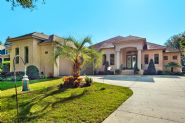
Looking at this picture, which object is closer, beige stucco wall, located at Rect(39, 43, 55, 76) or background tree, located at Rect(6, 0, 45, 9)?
background tree, located at Rect(6, 0, 45, 9)

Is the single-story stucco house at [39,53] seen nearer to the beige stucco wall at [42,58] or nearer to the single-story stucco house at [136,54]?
the beige stucco wall at [42,58]

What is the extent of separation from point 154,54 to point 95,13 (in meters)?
13.8

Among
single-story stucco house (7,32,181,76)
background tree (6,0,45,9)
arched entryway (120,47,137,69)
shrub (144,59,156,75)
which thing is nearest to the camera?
background tree (6,0,45,9)

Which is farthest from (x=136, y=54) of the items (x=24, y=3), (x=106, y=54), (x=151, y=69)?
(x=24, y=3)

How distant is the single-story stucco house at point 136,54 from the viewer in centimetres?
2509

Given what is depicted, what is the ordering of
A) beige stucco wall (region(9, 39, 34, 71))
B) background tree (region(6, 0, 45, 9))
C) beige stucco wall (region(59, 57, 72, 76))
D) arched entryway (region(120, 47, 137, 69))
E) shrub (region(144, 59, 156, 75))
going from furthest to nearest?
arched entryway (region(120, 47, 137, 69)) → shrub (region(144, 59, 156, 75)) → beige stucco wall (region(59, 57, 72, 76)) → beige stucco wall (region(9, 39, 34, 71)) → background tree (region(6, 0, 45, 9))

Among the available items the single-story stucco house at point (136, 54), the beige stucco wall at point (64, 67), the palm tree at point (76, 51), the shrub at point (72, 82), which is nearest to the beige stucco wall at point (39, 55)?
the beige stucco wall at point (64, 67)

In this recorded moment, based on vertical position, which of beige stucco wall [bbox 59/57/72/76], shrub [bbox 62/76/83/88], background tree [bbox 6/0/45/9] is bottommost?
shrub [bbox 62/76/83/88]

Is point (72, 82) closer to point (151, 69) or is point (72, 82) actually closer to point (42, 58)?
point (42, 58)

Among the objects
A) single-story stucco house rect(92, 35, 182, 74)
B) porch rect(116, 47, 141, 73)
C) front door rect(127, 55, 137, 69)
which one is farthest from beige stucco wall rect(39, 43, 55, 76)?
front door rect(127, 55, 137, 69)

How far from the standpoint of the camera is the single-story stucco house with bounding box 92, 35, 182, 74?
25.1 meters

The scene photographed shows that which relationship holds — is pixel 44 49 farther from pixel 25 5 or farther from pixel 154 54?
pixel 154 54

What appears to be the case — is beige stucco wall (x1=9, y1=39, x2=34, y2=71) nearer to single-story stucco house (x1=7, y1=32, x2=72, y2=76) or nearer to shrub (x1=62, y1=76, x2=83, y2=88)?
single-story stucco house (x1=7, y1=32, x2=72, y2=76)

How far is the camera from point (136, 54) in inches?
1072
